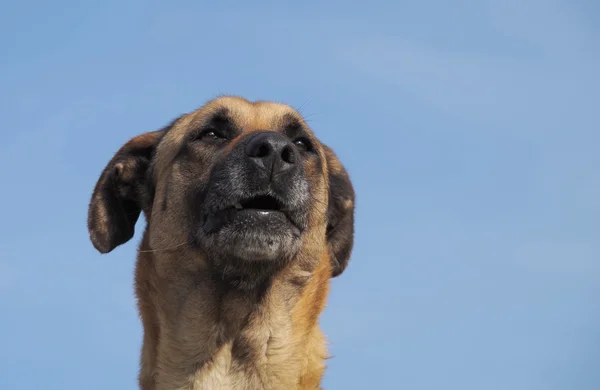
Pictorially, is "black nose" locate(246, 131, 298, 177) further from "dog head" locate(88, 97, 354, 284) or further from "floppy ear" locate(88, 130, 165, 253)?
"floppy ear" locate(88, 130, 165, 253)

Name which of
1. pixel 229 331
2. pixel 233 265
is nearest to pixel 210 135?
pixel 233 265

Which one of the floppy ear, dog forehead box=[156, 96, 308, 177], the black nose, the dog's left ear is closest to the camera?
the black nose

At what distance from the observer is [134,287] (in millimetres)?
6531

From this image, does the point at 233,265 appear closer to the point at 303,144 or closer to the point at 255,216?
the point at 255,216

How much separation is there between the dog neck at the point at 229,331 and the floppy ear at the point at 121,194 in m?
0.62

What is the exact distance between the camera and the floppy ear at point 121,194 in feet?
22.2

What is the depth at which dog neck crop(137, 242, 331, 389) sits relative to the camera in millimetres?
6031

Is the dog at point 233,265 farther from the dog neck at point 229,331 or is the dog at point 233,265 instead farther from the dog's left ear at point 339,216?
the dog's left ear at point 339,216

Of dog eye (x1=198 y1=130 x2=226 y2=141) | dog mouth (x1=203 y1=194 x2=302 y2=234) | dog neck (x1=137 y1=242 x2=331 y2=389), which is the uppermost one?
dog eye (x1=198 y1=130 x2=226 y2=141)

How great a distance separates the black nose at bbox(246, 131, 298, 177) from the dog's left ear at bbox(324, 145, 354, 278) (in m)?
1.17

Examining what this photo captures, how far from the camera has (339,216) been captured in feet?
23.5

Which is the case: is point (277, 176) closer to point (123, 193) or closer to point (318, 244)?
point (318, 244)

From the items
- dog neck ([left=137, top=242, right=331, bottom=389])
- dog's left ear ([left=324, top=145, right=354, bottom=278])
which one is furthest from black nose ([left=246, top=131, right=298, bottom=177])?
dog's left ear ([left=324, top=145, right=354, bottom=278])

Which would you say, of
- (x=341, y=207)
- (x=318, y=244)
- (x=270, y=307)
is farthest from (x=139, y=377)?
(x=341, y=207)
